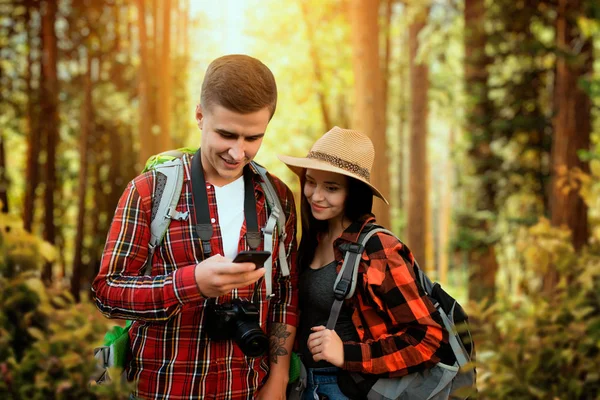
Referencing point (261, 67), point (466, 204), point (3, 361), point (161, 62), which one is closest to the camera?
point (261, 67)

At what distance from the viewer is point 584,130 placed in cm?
1053

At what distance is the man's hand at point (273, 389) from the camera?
9.29 ft

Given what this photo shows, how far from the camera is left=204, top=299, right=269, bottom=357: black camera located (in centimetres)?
255

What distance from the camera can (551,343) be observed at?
232 inches

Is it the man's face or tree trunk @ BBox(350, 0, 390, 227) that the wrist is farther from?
tree trunk @ BBox(350, 0, 390, 227)

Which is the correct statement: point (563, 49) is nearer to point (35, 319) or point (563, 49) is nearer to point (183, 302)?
point (35, 319)

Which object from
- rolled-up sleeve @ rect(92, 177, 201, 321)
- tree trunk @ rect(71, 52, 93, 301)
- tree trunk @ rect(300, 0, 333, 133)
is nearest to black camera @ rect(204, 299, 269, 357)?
rolled-up sleeve @ rect(92, 177, 201, 321)

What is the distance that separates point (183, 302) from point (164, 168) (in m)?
0.59

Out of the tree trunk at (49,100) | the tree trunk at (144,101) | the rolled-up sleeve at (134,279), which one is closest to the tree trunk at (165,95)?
the tree trunk at (144,101)

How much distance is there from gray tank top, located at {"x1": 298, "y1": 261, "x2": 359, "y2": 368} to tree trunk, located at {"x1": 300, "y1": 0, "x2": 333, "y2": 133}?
14346 mm

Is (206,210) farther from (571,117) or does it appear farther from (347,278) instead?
(571,117)

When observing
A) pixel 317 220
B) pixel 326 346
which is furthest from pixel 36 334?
pixel 326 346

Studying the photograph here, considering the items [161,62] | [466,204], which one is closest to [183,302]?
[161,62]

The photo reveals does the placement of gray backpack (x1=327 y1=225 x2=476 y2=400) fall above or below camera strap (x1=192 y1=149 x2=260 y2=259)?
below
